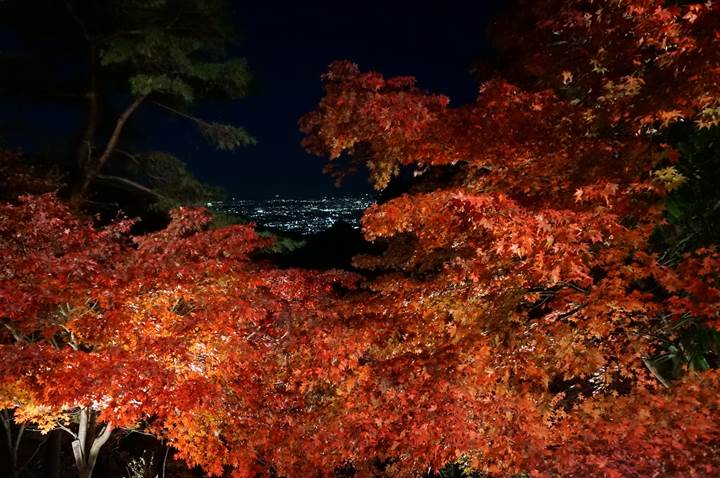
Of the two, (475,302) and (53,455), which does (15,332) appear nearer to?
(53,455)

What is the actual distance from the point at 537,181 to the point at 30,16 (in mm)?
10867

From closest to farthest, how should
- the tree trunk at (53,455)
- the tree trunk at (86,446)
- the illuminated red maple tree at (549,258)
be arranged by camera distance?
the illuminated red maple tree at (549,258) → the tree trunk at (86,446) → the tree trunk at (53,455)

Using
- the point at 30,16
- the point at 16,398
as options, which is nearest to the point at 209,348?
the point at 16,398

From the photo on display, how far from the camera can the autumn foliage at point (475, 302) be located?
A: 521 centimetres

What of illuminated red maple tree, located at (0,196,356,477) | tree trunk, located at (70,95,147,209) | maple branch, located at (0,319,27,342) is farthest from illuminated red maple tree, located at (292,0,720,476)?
tree trunk, located at (70,95,147,209)

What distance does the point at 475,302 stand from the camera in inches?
292

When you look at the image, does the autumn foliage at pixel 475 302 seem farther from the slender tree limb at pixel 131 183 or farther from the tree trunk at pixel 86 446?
the slender tree limb at pixel 131 183

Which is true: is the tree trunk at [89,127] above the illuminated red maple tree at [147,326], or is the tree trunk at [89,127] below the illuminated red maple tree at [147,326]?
above

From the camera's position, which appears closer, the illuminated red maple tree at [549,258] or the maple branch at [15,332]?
the illuminated red maple tree at [549,258]

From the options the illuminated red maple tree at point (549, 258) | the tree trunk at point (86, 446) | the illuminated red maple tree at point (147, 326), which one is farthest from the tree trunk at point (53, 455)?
the illuminated red maple tree at point (549, 258)

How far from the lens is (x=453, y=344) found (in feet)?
23.9

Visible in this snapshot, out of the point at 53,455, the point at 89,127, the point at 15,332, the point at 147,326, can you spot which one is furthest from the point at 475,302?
the point at 89,127

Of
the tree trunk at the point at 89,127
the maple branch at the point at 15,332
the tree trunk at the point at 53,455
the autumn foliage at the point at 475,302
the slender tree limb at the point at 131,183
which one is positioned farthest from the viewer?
the slender tree limb at the point at 131,183

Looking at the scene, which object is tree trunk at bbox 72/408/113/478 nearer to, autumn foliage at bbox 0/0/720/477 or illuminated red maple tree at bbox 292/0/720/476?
autumn foliage at bbox 0/0/720/477
